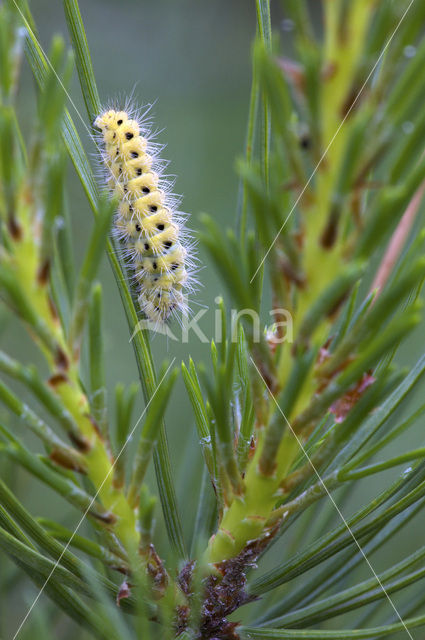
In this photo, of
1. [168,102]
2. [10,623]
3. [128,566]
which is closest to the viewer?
[128,566]

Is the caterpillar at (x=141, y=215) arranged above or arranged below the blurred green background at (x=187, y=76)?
below

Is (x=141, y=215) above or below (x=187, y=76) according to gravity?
below

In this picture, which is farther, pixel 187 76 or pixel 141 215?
pixel 187 76

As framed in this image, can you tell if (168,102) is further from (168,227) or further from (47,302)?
(47,302)

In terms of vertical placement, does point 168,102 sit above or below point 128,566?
above

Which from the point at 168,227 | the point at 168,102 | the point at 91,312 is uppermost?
the point at 168,102

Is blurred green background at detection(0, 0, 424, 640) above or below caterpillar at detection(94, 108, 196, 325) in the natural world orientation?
above

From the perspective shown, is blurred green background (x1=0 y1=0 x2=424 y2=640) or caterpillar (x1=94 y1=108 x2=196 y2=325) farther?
blurred green background (x1=0 y1=0 x2=424 y2=640)

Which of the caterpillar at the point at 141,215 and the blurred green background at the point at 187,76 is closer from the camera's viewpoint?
the caterpillar at the point at 141,215

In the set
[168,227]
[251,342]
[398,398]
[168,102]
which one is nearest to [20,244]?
[251,342]

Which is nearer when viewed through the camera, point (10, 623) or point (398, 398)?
point (398, 398)

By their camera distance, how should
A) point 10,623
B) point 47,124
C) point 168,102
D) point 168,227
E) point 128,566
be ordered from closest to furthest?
point 47,124, point 128,566, point 10,623, point 168,227, point 168,102
